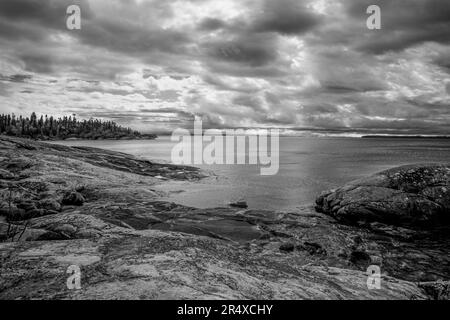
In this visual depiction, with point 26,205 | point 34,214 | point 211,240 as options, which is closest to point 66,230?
point 211,240

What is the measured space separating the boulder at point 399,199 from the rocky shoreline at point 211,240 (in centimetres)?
5

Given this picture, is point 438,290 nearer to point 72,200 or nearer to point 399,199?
point 399,199

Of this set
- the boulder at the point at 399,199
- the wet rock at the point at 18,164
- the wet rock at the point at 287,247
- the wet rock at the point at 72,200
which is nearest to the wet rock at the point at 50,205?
the wet rock at the point at 72,200

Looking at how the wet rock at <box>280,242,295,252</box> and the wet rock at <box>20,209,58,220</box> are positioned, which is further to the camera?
the wet rock at <box>20,209,58,220</box>

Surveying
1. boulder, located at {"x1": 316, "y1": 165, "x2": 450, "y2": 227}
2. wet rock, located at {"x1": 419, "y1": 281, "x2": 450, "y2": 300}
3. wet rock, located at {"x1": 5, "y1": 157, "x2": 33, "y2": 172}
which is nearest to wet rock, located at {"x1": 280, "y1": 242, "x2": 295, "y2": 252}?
wet rock, located at {"x1": 419, "y1": 281, "x2": 450, "y2": 300}

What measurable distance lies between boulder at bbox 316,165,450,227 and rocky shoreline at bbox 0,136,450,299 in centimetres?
5

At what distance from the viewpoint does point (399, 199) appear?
1547 centimetres

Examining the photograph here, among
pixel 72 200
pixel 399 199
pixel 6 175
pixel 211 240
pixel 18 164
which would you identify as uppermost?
pixel 18 164

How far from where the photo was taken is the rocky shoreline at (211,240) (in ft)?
16.2

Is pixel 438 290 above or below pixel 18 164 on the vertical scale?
below

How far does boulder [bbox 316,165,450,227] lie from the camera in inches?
586

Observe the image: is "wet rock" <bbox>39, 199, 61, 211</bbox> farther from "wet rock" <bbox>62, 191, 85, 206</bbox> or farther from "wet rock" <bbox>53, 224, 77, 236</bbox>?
"wet rock" <bbox>53, 224, 77, 236</bbox>

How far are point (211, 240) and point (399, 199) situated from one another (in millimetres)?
11954

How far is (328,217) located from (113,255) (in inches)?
508
